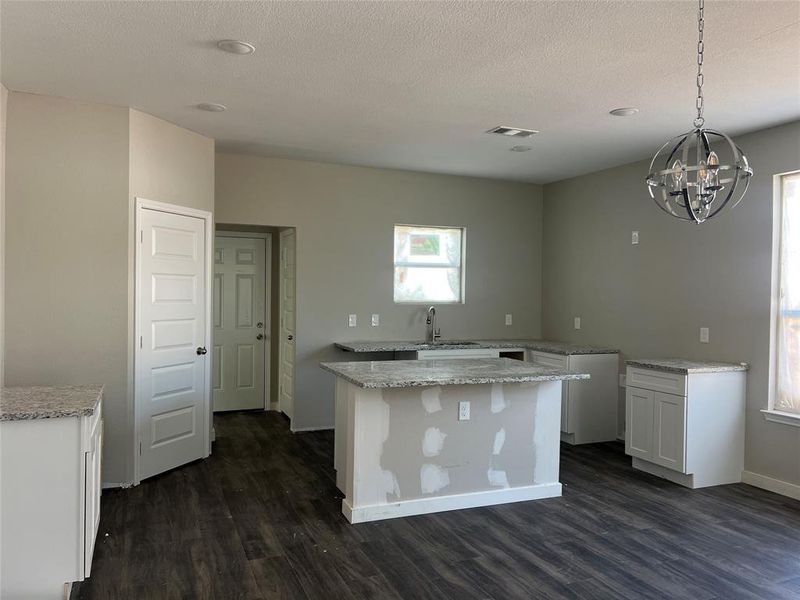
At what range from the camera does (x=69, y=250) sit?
4078mm

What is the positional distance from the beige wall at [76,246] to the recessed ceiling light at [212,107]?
1.63 feet

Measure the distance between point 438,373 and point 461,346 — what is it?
220cm

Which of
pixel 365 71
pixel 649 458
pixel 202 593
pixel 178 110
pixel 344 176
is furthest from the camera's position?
pixel 344 176

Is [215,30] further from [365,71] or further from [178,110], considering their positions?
[178,110]

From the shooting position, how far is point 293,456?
510cm

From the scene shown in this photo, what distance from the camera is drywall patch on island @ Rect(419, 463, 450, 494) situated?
3826 millimetres

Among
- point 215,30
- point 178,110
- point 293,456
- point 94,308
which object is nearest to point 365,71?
point 215,30

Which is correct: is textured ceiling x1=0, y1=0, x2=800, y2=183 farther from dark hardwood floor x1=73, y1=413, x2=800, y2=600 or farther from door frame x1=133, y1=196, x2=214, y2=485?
dark hardwood floor x1=73, y1=413, x2=800, y2=600

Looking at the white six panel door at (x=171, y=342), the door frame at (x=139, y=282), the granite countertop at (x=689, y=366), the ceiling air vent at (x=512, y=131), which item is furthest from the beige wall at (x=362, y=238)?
the granite countertop at (x=689, y=366)

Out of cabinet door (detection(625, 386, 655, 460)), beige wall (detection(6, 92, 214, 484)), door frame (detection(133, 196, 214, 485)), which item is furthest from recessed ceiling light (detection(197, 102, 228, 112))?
cabinet door (detection(625, 386, 655, 460))

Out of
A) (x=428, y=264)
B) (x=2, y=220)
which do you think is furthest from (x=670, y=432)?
(x=2, y=220)

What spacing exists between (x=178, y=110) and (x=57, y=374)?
6.49 ft

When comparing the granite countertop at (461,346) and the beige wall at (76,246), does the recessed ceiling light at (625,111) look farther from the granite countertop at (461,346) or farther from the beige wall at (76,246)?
the beige wall at (76,246)

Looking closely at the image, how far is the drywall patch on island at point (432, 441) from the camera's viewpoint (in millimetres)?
3818
